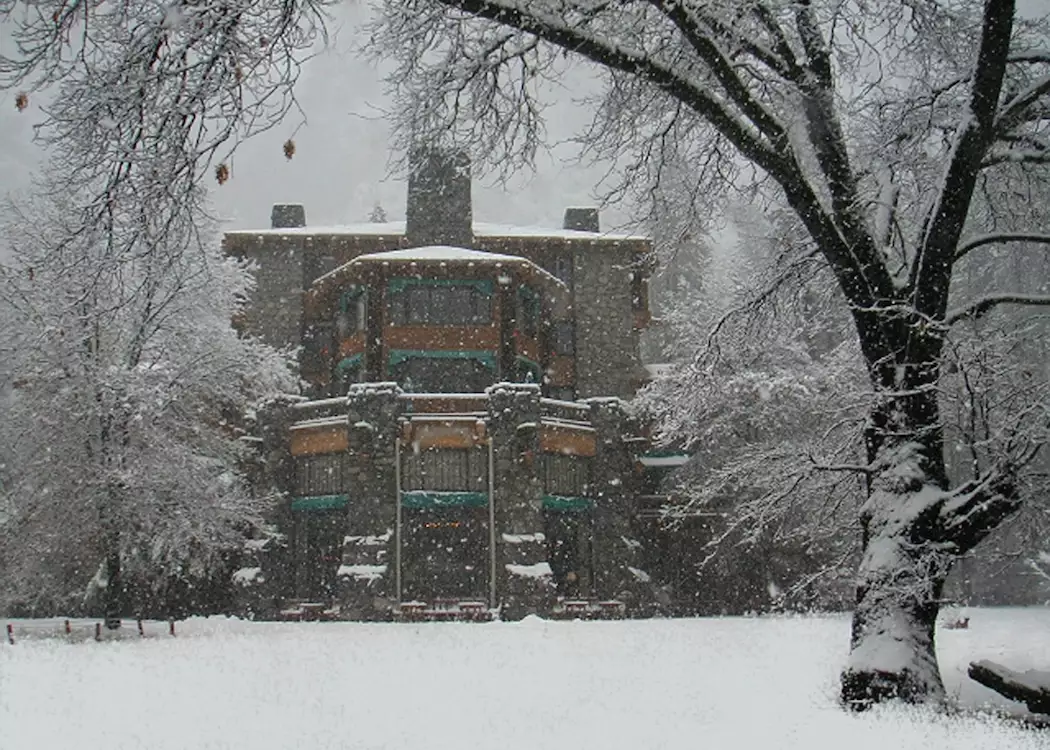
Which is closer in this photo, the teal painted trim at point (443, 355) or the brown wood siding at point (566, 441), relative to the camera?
the brown wood siding at point (566, 441)

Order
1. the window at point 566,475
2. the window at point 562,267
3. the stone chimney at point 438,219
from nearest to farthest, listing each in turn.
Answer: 1. the window at point 566,475
2. the stone chimney at point 438,219
3. the window at point 562,267

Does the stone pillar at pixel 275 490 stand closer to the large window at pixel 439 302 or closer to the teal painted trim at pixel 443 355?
the teal painted trim at pixel 443 355

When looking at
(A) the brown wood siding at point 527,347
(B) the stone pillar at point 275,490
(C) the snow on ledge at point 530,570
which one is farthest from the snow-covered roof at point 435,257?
(C) the snow on ledge at point 530,570

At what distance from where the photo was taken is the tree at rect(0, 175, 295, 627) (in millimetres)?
24734

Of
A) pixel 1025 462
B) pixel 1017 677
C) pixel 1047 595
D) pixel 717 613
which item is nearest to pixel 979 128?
pixel 1025 462

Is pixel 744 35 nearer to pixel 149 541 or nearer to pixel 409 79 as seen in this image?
pixel 409 79

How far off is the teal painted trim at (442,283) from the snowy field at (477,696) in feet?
63.9

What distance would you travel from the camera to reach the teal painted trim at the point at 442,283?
114 feet

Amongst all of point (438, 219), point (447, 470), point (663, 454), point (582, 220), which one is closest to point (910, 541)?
point (447, 470)

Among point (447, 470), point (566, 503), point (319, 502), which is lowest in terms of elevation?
point (566, 503)

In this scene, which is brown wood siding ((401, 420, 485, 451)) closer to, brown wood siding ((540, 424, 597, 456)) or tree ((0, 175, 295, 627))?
brown wood siding ((540, 424, 597, 456))

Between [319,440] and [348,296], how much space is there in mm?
7484

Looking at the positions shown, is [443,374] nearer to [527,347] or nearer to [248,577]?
[527,347]

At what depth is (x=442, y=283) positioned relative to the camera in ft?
115
